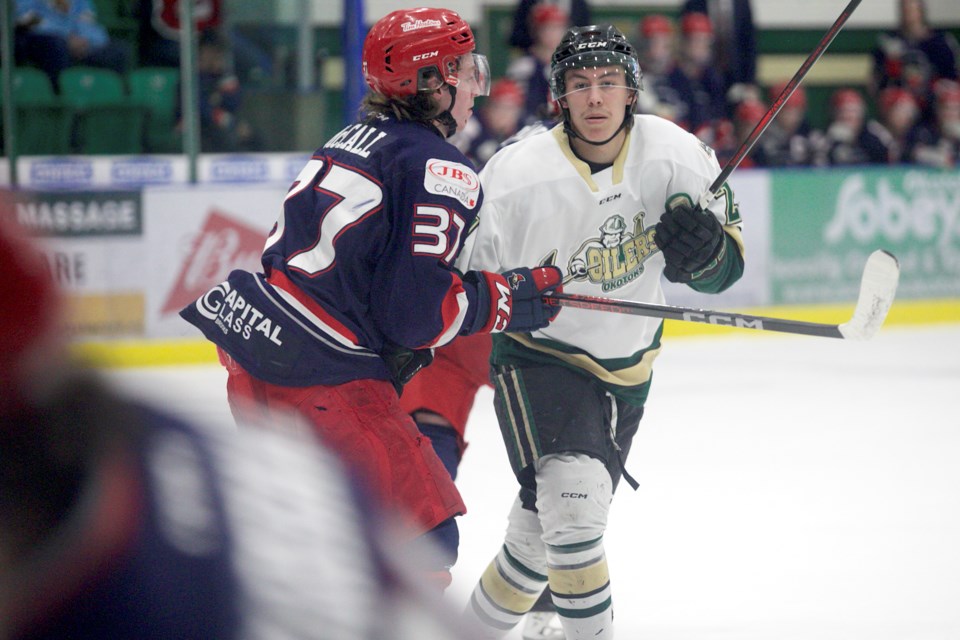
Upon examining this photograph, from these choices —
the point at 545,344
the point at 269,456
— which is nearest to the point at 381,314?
the point at 545,344

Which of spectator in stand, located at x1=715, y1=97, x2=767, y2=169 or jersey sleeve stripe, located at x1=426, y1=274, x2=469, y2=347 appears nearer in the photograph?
jersey sleeve stripe, located at x1=426, y1=274, x2=469, y2=347

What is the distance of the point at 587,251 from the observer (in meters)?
2.47

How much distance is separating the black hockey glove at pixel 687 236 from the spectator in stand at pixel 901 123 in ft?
19.4

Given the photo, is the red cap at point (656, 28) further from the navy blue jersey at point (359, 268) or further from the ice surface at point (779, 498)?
the navy blue jersey at point (359, 268)

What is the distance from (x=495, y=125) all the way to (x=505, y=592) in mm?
4565

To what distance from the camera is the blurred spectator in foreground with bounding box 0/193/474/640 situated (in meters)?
0.41

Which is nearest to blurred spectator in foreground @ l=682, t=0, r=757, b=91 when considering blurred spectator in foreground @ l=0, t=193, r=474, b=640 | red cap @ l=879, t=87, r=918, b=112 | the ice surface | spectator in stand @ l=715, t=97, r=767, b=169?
spectator in stand @ l=715, t=97, r=767, b=169

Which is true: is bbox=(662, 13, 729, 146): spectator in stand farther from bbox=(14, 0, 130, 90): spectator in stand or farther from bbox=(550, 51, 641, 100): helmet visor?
bbox=(550, 51, 641, 100): helmet visor

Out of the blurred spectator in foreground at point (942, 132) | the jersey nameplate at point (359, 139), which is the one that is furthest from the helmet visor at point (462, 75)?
the blurred spectator in foreground at point (942, 132)

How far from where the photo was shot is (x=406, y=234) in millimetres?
2047

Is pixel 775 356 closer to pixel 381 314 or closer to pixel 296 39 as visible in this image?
pixel 296 39

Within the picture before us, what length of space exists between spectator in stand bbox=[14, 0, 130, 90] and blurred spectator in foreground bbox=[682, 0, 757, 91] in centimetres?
346

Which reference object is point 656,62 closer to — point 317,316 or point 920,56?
point 920,56

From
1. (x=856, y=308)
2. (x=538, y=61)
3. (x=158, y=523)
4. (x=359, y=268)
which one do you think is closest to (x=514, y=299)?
(x=359, y=268)
